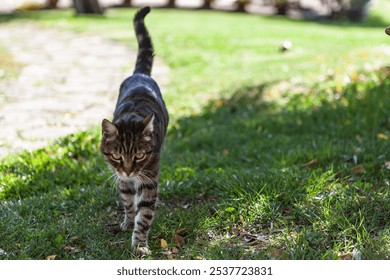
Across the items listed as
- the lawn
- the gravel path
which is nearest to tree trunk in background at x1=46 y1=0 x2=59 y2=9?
the gravel path

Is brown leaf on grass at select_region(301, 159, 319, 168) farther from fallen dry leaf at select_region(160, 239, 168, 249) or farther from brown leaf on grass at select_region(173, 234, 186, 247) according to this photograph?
fallen dry leaf at select_region(160, 239, 168, 249)

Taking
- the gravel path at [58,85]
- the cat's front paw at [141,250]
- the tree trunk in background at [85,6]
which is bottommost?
the tree trunk in background at [85,6]

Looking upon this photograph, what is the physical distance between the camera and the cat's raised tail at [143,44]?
5754 millimetres


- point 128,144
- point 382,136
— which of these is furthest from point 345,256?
point 382,136

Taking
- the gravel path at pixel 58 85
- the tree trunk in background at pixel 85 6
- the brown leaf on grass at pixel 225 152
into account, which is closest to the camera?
the brown leaf on grass at pixel 225 152

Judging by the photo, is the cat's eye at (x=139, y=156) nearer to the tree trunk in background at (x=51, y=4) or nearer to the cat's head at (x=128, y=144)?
the cat's head at (x=128, y=144)

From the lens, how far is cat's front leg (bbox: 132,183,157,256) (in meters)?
4.50

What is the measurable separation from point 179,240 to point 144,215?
36cm

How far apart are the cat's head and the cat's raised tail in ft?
5.52

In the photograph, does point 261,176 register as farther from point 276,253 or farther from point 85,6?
point 85,6

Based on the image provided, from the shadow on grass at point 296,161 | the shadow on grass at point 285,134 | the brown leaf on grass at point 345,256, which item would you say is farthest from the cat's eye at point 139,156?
the brown leaf on grass at point 345,256

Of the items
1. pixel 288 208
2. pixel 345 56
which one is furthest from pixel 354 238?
pixel 345 56

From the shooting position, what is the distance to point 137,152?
432 cm
